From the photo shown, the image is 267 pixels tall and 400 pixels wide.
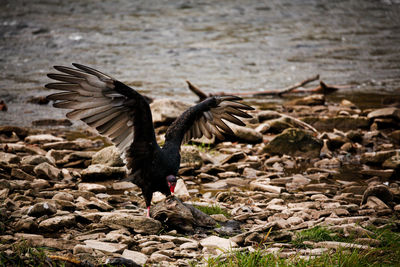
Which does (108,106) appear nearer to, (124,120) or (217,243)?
(124,120)

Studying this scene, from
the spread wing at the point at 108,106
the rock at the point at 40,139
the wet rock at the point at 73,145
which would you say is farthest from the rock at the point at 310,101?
the spread wing at the point at 108,106

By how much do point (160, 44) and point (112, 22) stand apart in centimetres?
565

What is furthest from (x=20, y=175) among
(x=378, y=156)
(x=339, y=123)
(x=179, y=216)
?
(x=339, y=123)

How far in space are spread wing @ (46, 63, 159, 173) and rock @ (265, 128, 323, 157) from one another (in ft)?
10.9

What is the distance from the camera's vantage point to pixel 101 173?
21.0 feet

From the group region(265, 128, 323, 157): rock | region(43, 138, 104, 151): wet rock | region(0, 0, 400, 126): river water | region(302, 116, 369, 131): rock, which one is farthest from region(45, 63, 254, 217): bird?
region(0, 0, 400, 126): river water

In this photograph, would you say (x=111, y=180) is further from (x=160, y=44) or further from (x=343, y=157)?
(x=160, y=44)

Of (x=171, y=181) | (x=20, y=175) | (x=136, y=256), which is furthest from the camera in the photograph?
(x=20, y=175)

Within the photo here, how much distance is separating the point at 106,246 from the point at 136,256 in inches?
12.9

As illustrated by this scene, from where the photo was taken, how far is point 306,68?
15.8m

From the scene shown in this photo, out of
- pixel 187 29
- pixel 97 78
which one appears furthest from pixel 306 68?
pixel 97 78

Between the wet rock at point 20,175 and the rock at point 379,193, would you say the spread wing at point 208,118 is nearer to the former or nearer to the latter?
the rock at point 379,193

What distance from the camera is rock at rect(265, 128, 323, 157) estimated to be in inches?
299

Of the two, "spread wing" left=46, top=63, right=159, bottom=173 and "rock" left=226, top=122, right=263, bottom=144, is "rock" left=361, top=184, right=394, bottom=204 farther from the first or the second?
"rock" left=226, top=122, right=263, bottom=144
